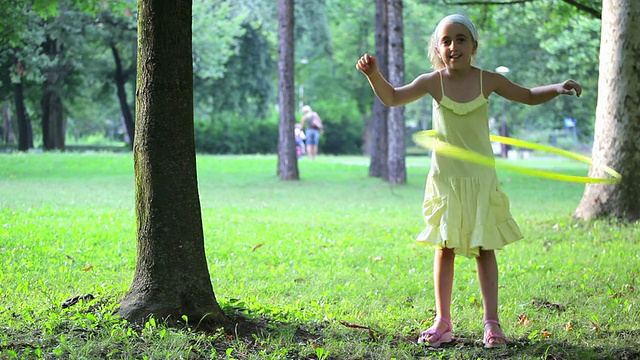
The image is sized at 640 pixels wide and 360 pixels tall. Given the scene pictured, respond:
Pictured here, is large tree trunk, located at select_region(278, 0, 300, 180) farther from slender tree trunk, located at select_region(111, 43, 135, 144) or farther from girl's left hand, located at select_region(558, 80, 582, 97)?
girl's left hand, located at select_region(558, 80, 582, 97)

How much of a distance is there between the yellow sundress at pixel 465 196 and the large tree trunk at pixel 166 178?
1.39 metres

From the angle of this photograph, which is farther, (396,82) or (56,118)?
(56,118)

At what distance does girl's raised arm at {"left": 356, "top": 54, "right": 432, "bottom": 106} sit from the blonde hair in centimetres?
18

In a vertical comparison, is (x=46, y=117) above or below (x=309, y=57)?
below

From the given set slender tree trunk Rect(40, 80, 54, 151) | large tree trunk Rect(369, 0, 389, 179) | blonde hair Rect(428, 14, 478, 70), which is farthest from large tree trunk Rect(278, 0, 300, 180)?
blonde hair Rect(428, 14, 478, 70)

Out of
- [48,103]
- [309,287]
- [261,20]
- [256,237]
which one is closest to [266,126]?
[261,20]

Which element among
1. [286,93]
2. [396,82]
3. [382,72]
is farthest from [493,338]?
[382,72]

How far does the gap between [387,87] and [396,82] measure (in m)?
13.0

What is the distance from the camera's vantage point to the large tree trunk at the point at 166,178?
4.73 m

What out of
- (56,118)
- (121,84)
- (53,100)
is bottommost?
(56,118)

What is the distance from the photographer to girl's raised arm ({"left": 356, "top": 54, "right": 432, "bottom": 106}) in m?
4.75

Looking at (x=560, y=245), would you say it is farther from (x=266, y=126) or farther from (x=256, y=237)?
(x=266, y=126)

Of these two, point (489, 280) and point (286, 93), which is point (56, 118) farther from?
point (489, 280)

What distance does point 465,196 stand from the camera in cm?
487
